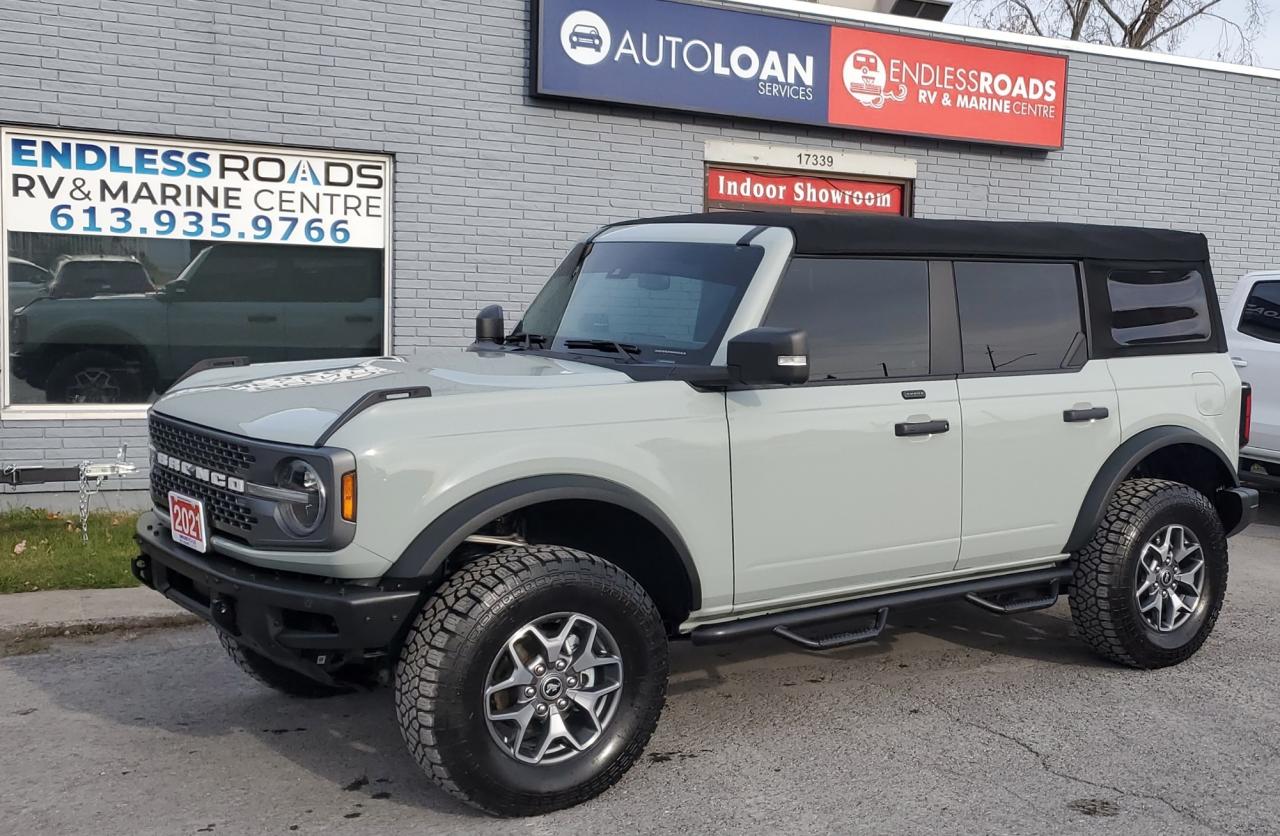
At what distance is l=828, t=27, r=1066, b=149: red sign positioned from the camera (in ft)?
35.8

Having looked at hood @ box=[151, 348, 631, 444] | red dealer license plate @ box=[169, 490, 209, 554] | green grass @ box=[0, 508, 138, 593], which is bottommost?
green grass @ box=[0, 508, 138, 593]

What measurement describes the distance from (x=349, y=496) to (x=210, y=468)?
2.35 feet

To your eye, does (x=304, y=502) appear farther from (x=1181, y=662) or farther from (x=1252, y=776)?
(x=1181, y=662)

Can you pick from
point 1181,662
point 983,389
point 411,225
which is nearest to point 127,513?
point 411,225

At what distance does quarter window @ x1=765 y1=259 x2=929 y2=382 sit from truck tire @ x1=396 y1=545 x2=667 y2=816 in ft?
4.08

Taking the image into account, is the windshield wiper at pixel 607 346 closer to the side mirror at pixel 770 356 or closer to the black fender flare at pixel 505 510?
the side mirror at pixel 770 356

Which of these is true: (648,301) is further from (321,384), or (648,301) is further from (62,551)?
(62,551)

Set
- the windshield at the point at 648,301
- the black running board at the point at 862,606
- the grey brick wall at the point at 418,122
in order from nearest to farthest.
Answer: the black running board at the point at 862,606 → the windshield at the point at 648,301 → the grey brick wall at the point at 418,122

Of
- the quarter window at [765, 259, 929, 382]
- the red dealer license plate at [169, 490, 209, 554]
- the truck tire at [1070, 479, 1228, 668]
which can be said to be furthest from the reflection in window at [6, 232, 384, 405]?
the truck tire at [1070, 479, 1228, 668]

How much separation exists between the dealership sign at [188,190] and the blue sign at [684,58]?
172cm

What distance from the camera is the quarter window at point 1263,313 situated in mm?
9625

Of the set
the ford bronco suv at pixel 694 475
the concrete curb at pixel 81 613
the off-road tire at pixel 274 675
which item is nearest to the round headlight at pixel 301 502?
the ford bronco suv at pixel 694 475

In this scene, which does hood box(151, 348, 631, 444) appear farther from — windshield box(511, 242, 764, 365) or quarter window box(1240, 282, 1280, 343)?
quarter window box(1240, 282, 1280, 343)

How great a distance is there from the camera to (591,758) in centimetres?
404
